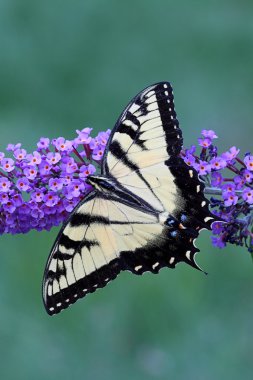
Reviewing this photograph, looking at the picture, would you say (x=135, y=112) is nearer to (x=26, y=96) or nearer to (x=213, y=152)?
(x=213, y=152)

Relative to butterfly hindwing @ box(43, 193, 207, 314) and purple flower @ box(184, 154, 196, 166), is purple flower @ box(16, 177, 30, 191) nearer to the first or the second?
butterfly hindwing @ box(43, 193, 207, 314)

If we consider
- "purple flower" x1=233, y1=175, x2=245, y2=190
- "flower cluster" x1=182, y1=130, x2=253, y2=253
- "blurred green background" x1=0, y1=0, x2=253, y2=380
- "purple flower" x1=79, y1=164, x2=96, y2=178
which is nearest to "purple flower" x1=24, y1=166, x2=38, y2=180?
"purple flower" x1=79, y1=164, x2=96, y2=178

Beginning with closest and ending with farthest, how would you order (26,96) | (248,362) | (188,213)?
(188,213) → (248,362) → (26,96)

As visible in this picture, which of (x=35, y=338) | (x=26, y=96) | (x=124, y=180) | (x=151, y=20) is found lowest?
(x=124, y=180)

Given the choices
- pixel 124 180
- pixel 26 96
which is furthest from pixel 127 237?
pixel 26 96

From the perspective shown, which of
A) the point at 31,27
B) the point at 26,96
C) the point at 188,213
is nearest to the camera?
the point at 188,213

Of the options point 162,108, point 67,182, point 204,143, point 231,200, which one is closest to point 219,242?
point 231,200

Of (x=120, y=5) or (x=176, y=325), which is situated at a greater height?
(x=120, y=5)

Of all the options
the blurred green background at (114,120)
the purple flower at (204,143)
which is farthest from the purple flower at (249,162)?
the blurred green background at (114,120)
